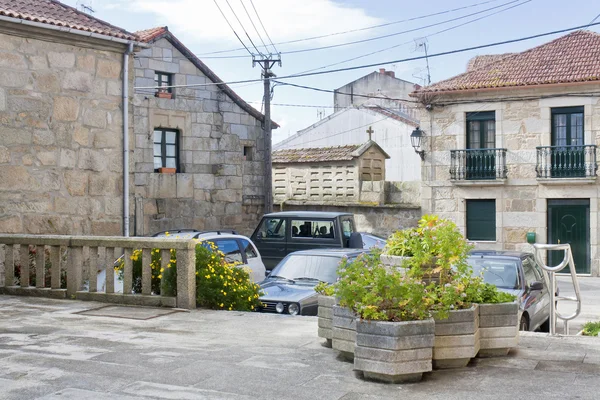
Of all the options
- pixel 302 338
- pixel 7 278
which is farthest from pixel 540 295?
pixel 7 278

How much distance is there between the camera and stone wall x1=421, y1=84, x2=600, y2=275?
24297mm

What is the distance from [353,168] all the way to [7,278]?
64.1 feet

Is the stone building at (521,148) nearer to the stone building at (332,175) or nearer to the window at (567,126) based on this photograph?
the window at (567,126)

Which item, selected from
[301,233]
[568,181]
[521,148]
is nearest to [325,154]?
[521,148]

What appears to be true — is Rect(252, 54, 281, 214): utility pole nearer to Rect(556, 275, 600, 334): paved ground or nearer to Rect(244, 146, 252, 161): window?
Rect(244, 146, 252, 161): window

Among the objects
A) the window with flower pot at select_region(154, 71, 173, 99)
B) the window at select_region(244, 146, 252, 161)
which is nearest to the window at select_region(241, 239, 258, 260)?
the window with flower pot at select_region(154, 71, 173, 99)

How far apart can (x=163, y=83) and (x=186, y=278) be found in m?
14.5

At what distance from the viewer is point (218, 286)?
9898 millimetres

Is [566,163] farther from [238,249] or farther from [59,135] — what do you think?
[59,135]

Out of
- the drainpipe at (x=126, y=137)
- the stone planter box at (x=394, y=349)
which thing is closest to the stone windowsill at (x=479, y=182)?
the drainpipe at (x=126, y=137)

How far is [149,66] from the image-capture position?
22453 mm

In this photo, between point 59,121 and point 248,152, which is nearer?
point 59,121

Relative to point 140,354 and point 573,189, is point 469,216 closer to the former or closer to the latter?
point 573,189

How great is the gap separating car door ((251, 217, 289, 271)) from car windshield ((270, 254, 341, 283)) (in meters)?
5.52
